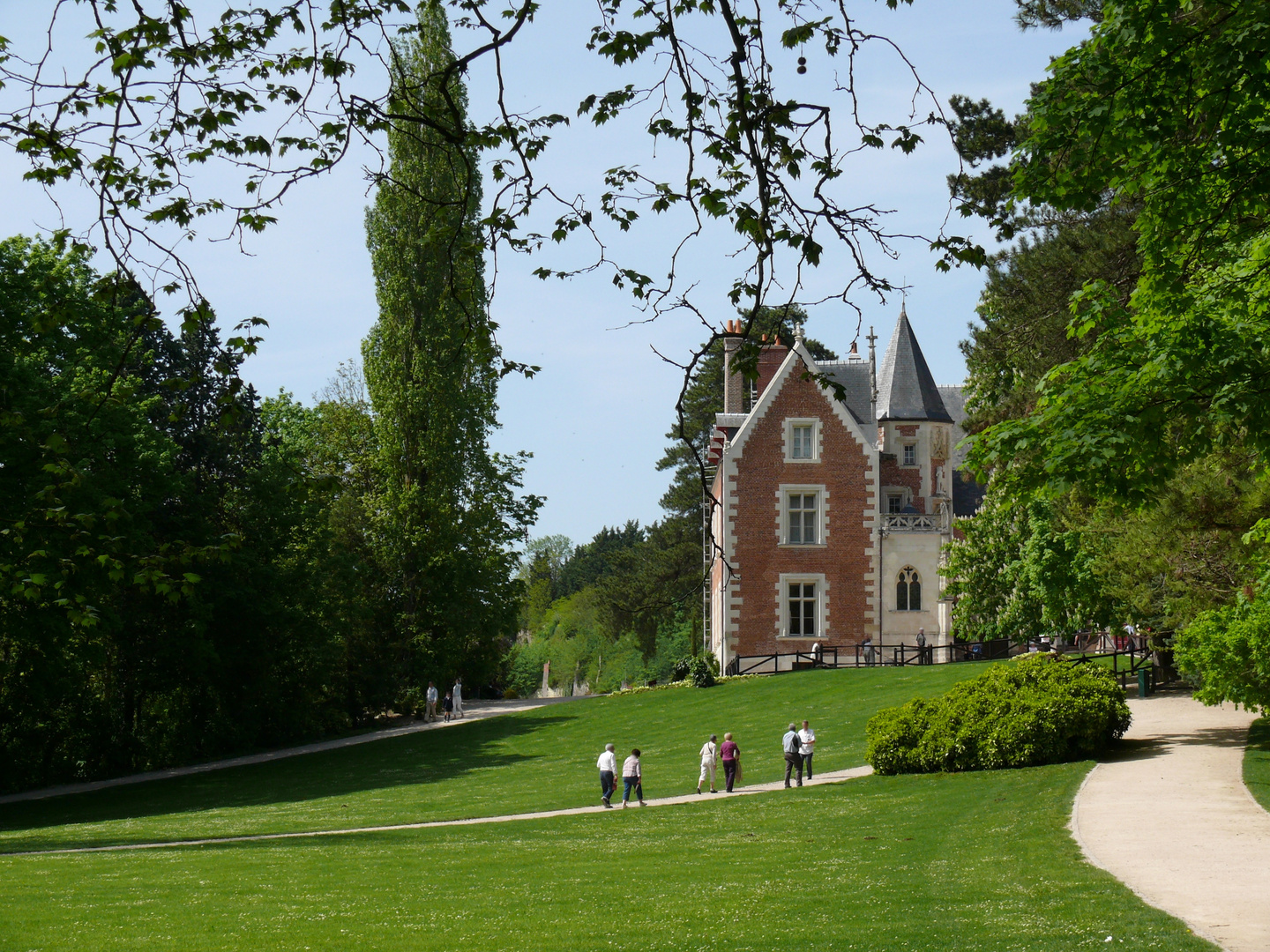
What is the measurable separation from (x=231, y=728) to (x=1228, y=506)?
31.3m

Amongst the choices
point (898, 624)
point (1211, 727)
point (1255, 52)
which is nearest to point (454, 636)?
point (898, 624)

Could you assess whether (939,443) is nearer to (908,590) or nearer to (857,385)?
(857,385)

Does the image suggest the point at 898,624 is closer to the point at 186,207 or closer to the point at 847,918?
the point at 847,918

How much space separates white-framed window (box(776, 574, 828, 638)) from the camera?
148 feet

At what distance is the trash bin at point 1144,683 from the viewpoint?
1241 inches

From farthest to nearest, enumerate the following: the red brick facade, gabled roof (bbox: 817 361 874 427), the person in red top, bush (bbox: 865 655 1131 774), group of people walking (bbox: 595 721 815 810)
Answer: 1. gabled roof (bbox: 817 361 874 427)
2. the red brick facade
3. the person in red top
4. group of people walking (bbox: 595 721 815 810)
5. bush (bbox: 865 655 1131 774)

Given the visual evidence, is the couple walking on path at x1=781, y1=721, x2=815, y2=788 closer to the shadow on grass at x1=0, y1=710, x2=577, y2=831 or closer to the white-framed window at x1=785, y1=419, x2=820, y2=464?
the shadow on grass at x1=0, y1=710, x2=577, y2=831

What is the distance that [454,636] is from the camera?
43844mm

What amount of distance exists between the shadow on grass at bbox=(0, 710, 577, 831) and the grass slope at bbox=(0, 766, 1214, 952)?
9121 mm

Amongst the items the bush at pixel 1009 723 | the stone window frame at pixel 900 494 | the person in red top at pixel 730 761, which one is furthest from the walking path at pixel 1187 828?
the stone window frame at pixel 900 494

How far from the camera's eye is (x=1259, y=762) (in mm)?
20859

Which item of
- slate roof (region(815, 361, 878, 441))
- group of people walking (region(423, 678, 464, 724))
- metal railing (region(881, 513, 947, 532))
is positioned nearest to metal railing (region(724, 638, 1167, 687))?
metal railing (region(881, 513, 947, 532))

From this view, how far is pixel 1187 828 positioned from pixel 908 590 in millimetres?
30371

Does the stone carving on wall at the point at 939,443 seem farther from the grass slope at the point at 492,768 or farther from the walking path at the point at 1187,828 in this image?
the walking path at the point at 1187,828
